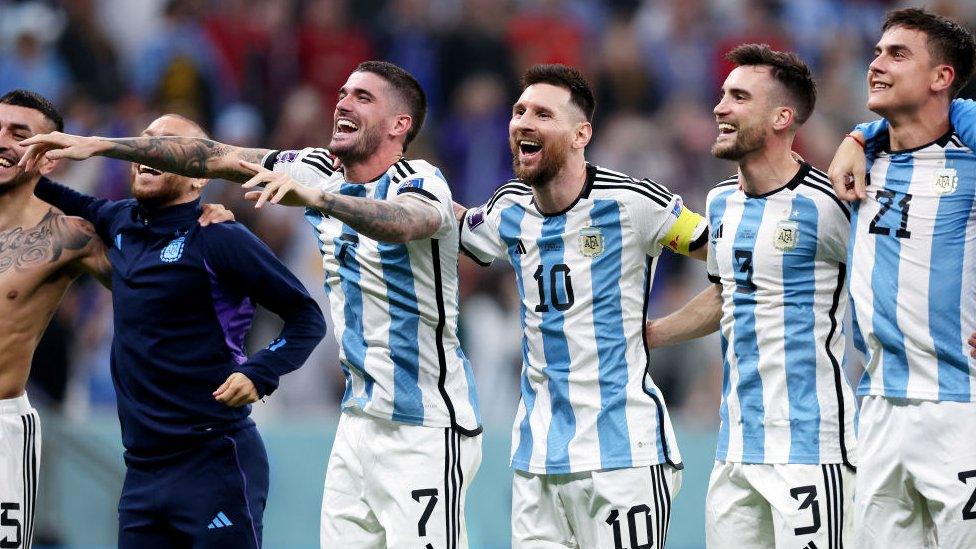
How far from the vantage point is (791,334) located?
608 cm

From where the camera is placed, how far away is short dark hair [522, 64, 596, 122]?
6.53 m

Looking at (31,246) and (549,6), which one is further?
(549,6)

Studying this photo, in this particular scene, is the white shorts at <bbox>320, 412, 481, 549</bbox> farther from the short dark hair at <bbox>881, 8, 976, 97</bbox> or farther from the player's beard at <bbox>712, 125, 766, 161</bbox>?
the short dark hair at <bbox>881, 8, 976, 97</bbox>

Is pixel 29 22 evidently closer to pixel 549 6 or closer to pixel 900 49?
pixel 549 6

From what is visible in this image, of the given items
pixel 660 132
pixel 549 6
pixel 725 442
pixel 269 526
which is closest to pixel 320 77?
pixel 549 6

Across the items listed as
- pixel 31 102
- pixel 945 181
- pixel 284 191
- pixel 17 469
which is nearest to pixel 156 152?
pixel 284 191

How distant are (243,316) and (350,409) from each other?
24.6 inches

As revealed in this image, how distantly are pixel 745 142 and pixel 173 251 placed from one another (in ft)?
8.19

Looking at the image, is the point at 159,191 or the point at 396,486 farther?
the point at 159,191

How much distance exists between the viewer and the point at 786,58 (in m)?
6.42

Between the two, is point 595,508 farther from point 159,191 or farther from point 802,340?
point 159,191

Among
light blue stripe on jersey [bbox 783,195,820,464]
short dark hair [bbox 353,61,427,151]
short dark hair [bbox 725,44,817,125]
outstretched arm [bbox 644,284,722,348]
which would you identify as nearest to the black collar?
light blue stripe on jersey [bbox 783,195,820,464]

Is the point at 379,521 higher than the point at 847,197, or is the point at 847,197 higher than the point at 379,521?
the point at 847,197

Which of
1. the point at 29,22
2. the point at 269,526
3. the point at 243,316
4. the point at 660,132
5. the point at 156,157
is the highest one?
the point at 29,22
